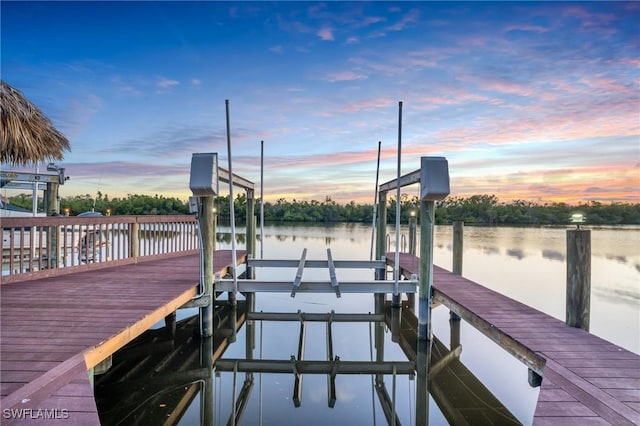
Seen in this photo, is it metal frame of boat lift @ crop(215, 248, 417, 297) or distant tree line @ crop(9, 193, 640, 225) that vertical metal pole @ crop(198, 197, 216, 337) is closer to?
metal frame of boat lift @ crop(215, 248, 417, 297)

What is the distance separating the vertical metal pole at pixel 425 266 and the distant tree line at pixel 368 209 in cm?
2246

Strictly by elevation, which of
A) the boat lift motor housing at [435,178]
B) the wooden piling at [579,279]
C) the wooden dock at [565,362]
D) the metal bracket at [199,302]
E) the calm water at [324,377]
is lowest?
the calm water at [324,377]

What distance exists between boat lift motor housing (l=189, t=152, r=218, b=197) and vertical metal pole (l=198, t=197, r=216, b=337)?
0.28 m

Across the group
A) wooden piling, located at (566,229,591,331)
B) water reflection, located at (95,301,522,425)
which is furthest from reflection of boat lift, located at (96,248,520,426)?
wooden piling, located at (566,229,591,331)

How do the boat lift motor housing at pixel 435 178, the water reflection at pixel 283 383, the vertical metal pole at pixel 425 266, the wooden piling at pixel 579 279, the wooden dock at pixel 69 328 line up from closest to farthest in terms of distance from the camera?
the wooden dock at pixel 69 328, the water reflection at pixel 283 383, the wooden piling at pixel 579 279, the boat lift motor housing at pixel 435 178, the vertical metal pole at pixel 425 266

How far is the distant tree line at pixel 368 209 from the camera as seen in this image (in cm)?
3064

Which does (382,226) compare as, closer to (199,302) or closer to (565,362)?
(199,302)

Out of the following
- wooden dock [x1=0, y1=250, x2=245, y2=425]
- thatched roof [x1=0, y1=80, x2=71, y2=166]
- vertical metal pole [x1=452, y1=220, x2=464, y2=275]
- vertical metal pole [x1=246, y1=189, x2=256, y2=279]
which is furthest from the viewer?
vertical metal pole [x1=246, y1=189, x2=256, y2=279]

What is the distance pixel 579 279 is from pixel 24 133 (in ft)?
22.3

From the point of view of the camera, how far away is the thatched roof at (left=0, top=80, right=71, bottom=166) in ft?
13.7

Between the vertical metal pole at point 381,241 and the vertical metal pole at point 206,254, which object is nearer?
the vertical metal pole at point 206,254

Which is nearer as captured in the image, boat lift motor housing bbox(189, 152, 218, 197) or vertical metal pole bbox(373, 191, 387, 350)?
boat lift motor housing bbox(189, 152, 218, 197)

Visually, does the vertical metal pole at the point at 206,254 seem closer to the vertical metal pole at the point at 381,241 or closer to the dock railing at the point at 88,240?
the dock railing at the point at 88,240

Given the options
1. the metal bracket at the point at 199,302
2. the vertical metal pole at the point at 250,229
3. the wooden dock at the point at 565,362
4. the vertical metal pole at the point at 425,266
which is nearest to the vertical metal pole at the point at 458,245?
the wooden dock at the point at 565,362
